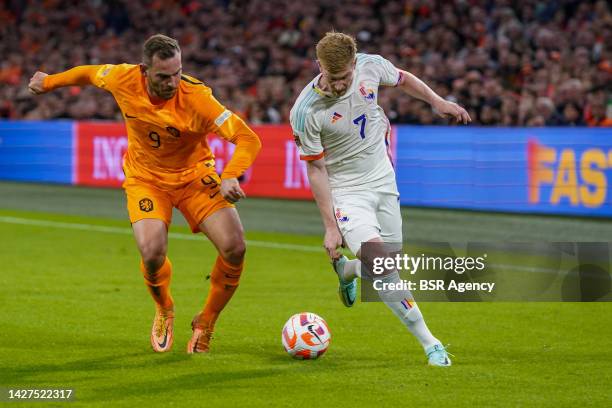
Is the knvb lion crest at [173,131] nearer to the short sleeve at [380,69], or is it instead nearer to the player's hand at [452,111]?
the short sleeve at [380,69]

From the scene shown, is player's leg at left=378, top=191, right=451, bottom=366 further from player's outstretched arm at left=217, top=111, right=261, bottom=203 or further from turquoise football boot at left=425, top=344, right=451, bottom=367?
player's outstretched arm at left=217, top=111, right=261, bottom=203

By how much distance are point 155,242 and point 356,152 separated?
1.47 meters

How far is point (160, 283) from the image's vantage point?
774cm

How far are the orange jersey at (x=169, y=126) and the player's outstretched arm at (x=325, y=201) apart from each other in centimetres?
43

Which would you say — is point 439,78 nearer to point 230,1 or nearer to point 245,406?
point 230,1

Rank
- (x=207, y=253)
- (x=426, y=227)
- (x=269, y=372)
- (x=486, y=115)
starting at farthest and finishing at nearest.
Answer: (x=486, y=115), (x=426, y=227), (x=207, y=253), (x=269, y=372)

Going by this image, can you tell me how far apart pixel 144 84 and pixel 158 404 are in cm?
236

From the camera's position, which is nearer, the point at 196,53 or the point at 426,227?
the point at 426,227

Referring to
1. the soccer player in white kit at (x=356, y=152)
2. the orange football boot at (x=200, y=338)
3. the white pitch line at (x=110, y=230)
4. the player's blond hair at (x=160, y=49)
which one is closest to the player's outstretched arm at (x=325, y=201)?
the soccer player in white kit at (x=356, y=152)

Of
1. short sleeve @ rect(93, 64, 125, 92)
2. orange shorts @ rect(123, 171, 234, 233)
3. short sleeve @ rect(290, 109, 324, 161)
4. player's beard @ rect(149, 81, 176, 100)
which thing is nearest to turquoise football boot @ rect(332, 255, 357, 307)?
orange shorts @ rect(123, 171, 234, 233)

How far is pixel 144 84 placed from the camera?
7.46 meters

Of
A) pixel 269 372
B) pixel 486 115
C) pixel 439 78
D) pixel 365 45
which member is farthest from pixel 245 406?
pixel 365 45

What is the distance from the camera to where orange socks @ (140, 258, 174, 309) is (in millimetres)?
7676

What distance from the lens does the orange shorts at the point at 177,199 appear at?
7.57m
